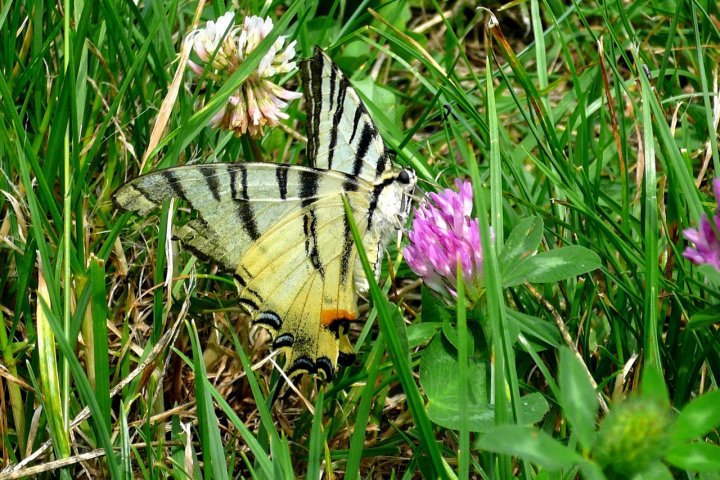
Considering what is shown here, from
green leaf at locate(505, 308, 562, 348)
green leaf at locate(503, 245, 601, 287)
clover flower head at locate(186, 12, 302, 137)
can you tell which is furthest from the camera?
clover flower head at locate(186, 12, 302, 137)

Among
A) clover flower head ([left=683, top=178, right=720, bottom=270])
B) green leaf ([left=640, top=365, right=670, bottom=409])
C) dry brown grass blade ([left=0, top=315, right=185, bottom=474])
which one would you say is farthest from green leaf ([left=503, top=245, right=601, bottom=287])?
dry brown grass blade ([left=0, top=315, right=185, bottom=474])

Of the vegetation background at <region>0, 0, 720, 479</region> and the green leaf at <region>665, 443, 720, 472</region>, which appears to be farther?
the vegetation background at <region>0, 0, 720, 479</region>

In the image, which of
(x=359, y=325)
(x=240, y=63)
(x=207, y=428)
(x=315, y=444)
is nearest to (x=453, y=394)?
(x=315, y=444)

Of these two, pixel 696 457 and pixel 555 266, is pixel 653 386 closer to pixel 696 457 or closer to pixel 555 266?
pixel 696 457

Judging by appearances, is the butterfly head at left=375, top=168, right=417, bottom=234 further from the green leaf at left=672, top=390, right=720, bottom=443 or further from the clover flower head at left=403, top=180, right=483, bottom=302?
the green leaf at left=672, top=390, right=720, bottom=443

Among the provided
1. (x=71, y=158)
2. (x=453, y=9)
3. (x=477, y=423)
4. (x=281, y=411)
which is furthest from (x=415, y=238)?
(x=453, y=9)

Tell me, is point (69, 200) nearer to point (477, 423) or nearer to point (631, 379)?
point (477, 423)

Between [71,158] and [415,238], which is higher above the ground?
[71,158]
